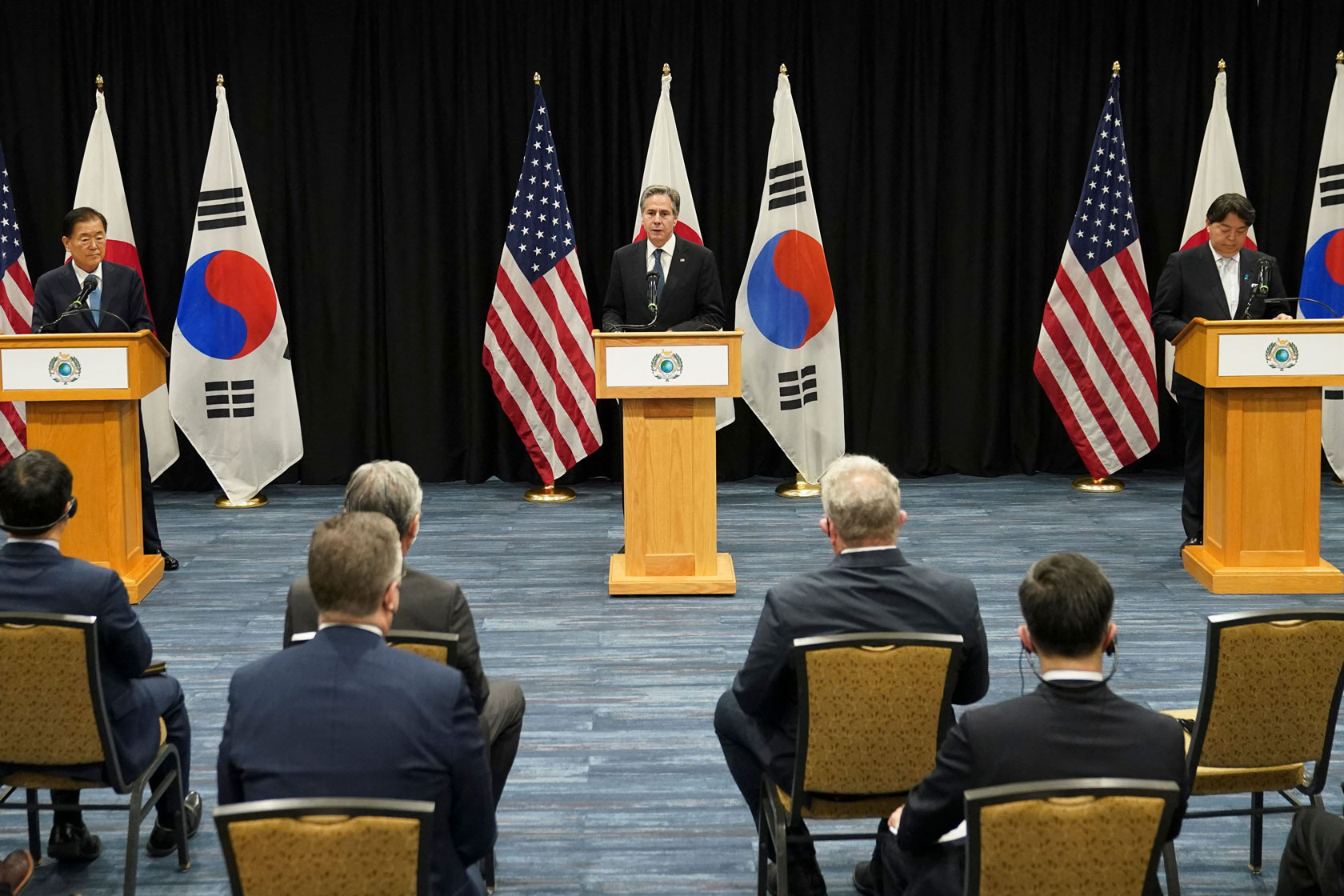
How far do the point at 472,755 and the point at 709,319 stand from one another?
4.38 meters

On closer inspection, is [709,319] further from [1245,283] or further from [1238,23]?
[1238,23]

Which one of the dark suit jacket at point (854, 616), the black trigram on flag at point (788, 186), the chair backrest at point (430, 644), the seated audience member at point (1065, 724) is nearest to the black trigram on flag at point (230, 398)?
the black trigram on flag at point (788, 186)

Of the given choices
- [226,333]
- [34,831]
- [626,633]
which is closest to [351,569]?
[34,831]

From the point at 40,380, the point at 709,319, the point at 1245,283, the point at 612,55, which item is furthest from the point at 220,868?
the point at 612,55

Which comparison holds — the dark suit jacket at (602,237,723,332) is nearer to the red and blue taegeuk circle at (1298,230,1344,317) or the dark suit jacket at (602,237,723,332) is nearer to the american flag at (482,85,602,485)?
A: the american flag at (482,85,602,485)

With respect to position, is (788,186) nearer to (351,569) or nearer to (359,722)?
(351,569)

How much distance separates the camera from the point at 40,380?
6035 mm

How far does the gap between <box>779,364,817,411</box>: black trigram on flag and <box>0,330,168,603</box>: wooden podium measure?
367 cm

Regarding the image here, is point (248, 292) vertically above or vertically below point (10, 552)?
above

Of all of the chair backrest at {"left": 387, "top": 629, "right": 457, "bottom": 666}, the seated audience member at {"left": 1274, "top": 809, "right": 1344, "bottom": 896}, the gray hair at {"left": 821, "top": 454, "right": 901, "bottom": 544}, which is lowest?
the seated audience member at {"left": 1274, "top": 809, "right": 1344, "bottom": 896}

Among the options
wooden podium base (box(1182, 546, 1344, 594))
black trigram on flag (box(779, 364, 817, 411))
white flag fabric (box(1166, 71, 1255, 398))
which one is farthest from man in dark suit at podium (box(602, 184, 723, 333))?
white flag fabric (box(1166, 71, 1255, 398))

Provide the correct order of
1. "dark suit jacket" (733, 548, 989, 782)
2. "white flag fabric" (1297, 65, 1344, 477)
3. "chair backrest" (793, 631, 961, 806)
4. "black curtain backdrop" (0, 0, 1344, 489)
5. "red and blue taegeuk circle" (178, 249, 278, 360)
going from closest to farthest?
"chair backrest" (793, 631, 961, 806) < "dark suit jacket" (733, 548, 989, 782) < "red and blue taegeuk circle" (178, 249, 278, 360) < "white flag fabric" (1297, 65, 1344, 477) < "black curtain backdrop" (0, 0, 1344, 489)

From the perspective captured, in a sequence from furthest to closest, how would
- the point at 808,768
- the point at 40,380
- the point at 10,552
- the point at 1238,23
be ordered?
the point at 1238,23
the point at 40,380
the point at 10,552
the point at 808,768

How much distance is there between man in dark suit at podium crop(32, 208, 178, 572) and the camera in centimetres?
643
